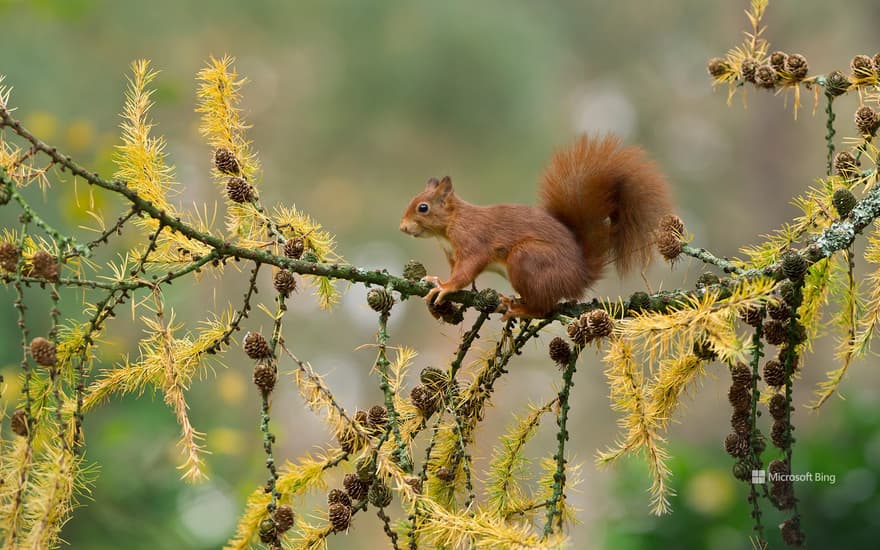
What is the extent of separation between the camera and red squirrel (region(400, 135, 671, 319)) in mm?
1124

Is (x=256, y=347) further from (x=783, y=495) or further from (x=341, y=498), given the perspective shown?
(x=783, y=495)

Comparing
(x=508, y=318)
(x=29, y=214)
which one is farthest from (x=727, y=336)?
(x=29, y=214)

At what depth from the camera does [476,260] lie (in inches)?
46.8

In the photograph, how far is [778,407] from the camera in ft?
2.73

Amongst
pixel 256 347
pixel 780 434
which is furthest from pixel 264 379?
pixel 780 434

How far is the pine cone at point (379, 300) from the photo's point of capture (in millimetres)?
798

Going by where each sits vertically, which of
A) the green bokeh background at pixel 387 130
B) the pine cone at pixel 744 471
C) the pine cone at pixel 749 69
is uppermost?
the green bokeh background at pixel 387 130

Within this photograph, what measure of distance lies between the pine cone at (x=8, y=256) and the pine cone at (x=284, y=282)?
0.67ft

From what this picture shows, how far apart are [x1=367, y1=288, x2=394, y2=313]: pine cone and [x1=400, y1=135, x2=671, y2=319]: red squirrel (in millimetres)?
283

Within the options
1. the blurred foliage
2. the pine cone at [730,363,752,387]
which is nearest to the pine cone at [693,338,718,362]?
the pine cone at [730,363,752,387]

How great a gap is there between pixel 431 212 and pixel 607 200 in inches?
12.3

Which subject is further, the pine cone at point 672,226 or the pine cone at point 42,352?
the pine cone at point 672,226

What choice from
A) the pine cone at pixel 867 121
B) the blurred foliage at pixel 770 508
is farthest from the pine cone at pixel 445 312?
the blurred foliage at pixel 770 508

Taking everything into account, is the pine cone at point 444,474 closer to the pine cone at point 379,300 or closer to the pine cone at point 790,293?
the pine cone at point 379,300
